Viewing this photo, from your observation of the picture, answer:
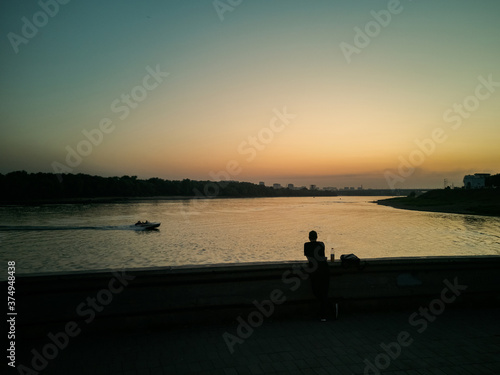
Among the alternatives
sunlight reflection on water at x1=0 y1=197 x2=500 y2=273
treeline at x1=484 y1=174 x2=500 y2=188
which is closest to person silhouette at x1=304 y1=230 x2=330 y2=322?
sunlight reflection on water at x1=0 y1=197 x2=500 y2=273

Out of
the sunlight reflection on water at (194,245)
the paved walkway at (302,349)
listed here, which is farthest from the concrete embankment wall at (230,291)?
the sunlight reflection on water at (194,245)

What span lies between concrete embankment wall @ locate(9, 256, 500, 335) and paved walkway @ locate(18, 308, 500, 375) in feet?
1.00

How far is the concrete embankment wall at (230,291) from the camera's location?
577 centimetres

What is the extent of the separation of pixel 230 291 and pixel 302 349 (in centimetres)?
166

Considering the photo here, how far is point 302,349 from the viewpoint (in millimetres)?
5438

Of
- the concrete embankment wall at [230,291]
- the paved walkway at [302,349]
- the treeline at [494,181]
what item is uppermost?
the treeline at [494,181]

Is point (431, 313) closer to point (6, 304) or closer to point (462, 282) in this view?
point (462, 282)

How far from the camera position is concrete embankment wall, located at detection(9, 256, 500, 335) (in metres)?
5.77

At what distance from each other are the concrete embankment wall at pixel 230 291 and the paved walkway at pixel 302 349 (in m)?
0.31

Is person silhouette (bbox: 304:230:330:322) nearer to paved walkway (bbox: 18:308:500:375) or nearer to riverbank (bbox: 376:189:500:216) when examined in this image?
paved walkway (bbox: 18:308:500:375)

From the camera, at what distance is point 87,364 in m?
4.89

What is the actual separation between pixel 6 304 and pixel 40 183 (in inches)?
6759

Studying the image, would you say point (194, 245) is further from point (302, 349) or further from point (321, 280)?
point (302, 349)

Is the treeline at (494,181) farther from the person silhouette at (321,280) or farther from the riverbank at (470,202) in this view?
the person silhouette at (321,280)
